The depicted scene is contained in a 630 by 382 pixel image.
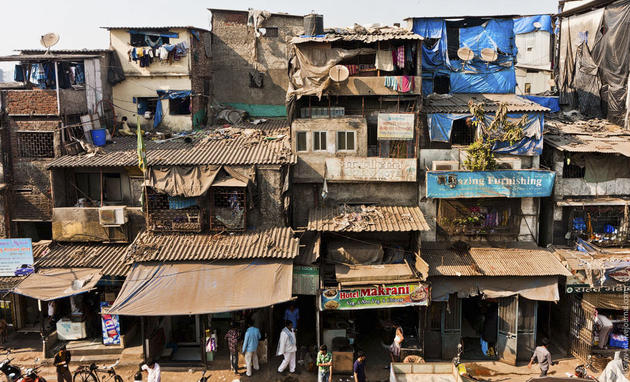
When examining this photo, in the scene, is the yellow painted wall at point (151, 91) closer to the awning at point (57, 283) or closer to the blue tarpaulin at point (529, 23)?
the awning at point (57, 283)

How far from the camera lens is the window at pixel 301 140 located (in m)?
18.9

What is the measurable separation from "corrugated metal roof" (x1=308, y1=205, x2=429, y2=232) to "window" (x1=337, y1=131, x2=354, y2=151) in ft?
7.60

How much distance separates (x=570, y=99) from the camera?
86.5 feet

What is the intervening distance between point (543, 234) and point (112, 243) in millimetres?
17486

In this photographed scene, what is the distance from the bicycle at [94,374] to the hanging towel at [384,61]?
1460cm

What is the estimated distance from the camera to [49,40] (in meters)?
20.0

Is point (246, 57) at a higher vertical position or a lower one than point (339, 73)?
higher

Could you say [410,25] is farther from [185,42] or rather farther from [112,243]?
[112,243]

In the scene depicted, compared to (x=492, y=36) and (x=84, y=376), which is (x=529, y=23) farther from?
(x=84, y=376)

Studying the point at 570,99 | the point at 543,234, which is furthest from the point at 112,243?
the point at 570,99

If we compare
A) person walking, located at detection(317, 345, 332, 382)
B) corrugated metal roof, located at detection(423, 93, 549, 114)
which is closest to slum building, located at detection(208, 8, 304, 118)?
corrugated metal roof, located at detection(423, 93, 549, 114)

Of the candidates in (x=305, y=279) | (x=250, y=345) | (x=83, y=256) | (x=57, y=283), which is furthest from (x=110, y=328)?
(x=305, y=279)

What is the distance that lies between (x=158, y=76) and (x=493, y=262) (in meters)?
17.5

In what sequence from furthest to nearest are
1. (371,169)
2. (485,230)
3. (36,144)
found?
1. (36,144)
2. (485,230)
3. (371,169)
